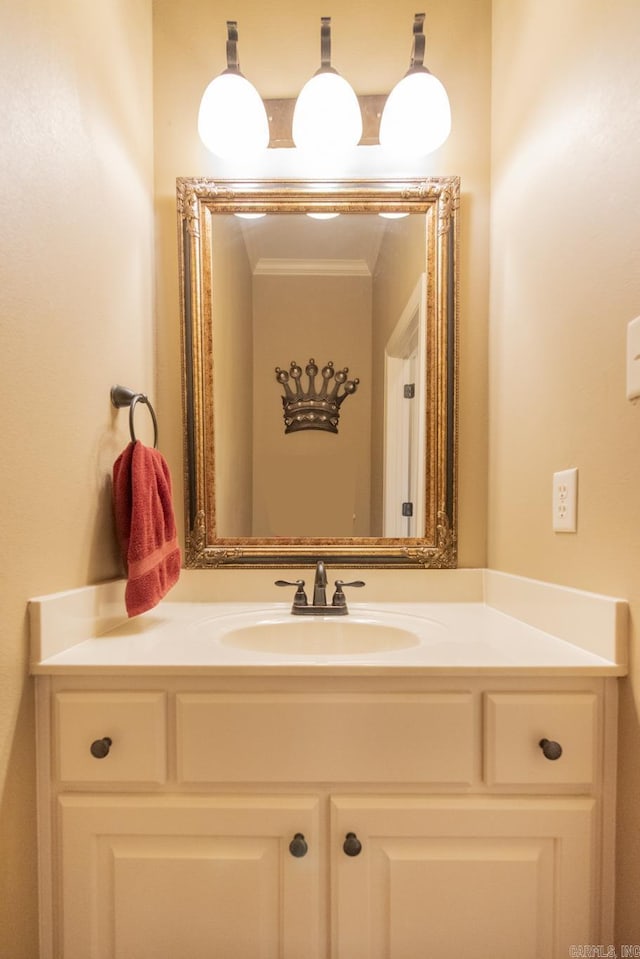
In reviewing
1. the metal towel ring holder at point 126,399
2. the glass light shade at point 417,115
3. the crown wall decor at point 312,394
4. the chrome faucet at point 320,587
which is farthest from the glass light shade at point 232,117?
the chrome faucet at point 320,587

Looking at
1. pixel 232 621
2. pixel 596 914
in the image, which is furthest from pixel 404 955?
pixel 232 621

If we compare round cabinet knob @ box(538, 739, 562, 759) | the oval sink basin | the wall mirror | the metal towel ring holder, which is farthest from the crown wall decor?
round cabinet knob @ box(538, 739, 562, 759)

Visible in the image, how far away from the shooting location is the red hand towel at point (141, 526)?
3.21 ft

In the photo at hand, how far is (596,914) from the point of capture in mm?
754

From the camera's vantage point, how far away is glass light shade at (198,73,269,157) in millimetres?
1164

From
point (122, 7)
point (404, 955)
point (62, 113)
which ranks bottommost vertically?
point (404, 955)

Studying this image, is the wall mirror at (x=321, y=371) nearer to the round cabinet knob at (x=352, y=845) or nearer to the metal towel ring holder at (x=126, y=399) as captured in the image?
the metal towel ring holder at (x=126, y=399)

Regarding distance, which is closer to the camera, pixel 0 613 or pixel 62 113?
pixel 0 613

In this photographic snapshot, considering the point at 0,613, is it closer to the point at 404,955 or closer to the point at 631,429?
the point at 404,955

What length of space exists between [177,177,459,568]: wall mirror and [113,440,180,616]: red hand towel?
0.19 meters

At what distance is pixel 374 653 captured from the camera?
0.92 m

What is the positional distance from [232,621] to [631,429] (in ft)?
2.78

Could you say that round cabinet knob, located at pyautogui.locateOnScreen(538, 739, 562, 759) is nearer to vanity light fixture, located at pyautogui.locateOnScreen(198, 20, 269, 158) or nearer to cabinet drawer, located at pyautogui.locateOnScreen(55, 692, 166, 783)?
cabinet drawer, located at pyautogui.locateOnScreen(55, 692, 166, 783)

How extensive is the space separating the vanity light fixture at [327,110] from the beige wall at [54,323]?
408 millimetres
